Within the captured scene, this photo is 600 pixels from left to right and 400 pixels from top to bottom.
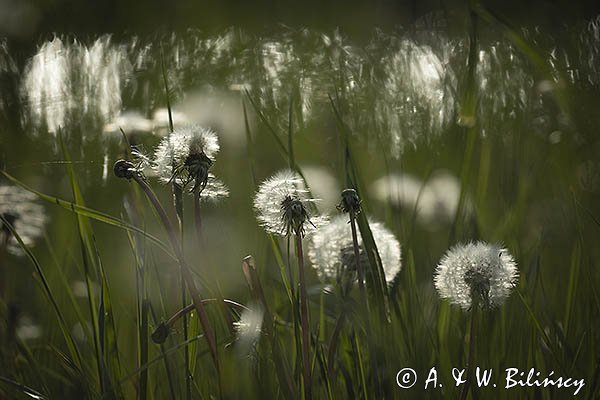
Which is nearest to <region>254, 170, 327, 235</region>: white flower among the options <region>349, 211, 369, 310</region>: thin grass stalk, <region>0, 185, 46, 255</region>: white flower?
<region>349, 211, 369, 310</region>: thin grass stalk

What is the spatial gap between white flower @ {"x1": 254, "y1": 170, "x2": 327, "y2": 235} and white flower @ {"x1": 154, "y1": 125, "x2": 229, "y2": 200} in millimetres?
33

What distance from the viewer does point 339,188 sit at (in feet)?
2.57

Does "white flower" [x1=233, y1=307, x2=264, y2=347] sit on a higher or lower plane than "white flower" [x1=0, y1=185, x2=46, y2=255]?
lower

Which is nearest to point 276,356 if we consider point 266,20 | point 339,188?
point 339,188

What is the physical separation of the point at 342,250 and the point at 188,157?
0.68ft

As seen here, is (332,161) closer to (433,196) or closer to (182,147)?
(433,196)

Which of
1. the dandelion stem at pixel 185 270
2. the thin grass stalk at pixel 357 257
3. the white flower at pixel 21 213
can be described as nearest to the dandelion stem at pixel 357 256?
the thin grass stalk at pixel 357 257

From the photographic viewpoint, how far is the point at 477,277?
0.56 meters

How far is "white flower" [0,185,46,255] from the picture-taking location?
774 millimetres

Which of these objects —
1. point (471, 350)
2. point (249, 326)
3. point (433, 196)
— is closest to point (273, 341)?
point (249, 326)

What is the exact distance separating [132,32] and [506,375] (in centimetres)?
58

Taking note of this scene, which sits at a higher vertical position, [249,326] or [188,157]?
[188,157]

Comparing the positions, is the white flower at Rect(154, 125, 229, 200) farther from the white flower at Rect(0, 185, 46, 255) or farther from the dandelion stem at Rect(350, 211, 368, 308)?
the white flower at Rect(0, 185, 46, 255)

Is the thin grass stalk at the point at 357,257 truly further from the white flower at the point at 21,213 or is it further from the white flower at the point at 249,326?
the white flower at the point at 21,213
